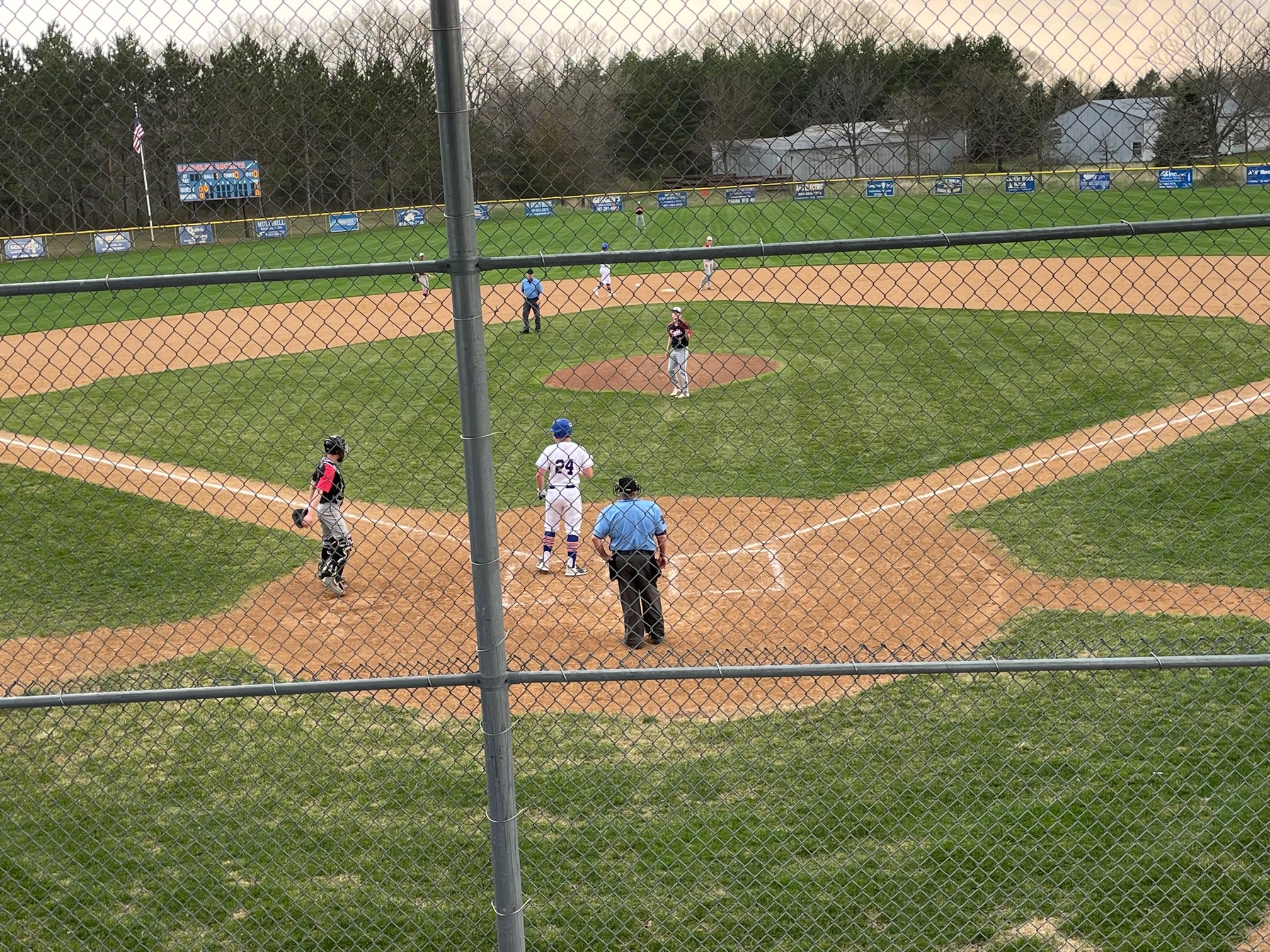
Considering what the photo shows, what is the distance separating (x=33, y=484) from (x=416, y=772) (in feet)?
32.5

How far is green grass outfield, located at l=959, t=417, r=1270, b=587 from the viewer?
11.5m

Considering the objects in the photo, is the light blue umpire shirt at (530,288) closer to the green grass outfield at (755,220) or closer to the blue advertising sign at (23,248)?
the green grass outfield at (755,220)

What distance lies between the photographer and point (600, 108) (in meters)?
4.83

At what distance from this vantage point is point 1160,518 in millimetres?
12609

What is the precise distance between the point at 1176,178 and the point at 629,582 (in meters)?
5.92

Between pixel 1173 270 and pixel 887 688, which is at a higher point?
pixel 1173 270

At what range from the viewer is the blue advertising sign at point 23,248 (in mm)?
5854

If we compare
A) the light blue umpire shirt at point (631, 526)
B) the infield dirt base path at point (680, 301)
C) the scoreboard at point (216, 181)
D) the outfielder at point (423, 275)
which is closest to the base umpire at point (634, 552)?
the light blue umpire shirt at point (631, 526)

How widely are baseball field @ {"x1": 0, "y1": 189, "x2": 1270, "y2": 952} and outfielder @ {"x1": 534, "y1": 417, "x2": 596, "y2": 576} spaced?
0.33m

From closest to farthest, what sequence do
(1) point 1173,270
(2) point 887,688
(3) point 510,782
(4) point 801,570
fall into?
1. (3) point 510,782
2. (2) point 887,688
3. (4) point 801,570
4. (1) point 1173,270

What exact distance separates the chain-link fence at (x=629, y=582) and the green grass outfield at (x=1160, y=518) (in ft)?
0.21

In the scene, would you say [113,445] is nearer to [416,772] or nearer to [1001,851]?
[416,772]

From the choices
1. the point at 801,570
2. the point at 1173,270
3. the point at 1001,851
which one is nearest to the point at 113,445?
the point at 801,570

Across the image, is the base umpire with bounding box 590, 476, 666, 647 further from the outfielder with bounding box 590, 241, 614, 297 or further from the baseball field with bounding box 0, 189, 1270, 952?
the outfielder with bounding box 590, 241, 614, 297
